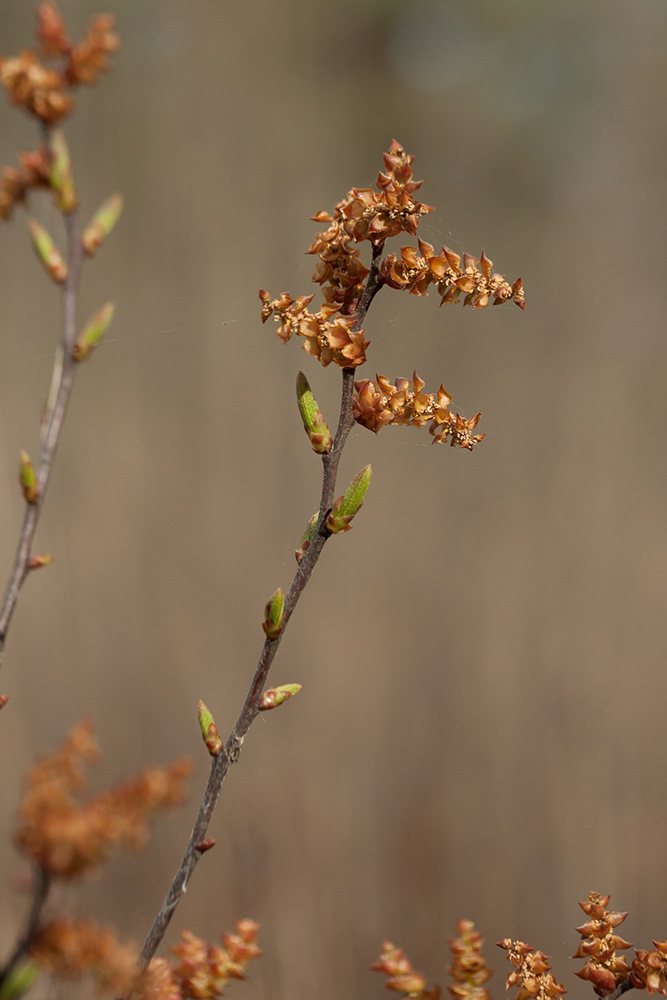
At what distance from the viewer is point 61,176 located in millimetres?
210

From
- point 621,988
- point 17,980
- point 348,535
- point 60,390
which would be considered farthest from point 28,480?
point 348,535

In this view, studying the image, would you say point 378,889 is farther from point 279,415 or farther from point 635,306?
point 635,306

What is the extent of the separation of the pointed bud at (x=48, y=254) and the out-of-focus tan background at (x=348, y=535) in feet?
3.50

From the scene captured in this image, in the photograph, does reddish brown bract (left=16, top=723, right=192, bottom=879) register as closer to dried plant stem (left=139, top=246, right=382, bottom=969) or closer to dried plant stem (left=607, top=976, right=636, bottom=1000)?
dried plant stem (left=139, top=246, right=382, bottom=969)

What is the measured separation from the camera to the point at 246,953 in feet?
0.98

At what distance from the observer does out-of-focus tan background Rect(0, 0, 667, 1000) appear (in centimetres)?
128

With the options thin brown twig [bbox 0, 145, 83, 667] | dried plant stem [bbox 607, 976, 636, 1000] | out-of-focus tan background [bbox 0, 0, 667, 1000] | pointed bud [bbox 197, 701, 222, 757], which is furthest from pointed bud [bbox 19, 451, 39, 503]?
out-of-focus tan background [bbox 0, 0, 667, 1000]

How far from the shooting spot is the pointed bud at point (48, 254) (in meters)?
0.23

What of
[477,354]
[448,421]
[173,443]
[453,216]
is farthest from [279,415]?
[448,421]

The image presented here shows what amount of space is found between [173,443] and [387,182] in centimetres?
119

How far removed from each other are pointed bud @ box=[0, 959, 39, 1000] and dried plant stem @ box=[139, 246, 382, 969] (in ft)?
0.26

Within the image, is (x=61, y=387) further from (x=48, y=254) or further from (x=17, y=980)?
(x=17, y=980)

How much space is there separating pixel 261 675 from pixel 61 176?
0.57ft

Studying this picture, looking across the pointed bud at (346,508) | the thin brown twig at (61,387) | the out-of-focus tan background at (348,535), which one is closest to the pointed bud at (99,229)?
the thin brown twig at (61,387)
